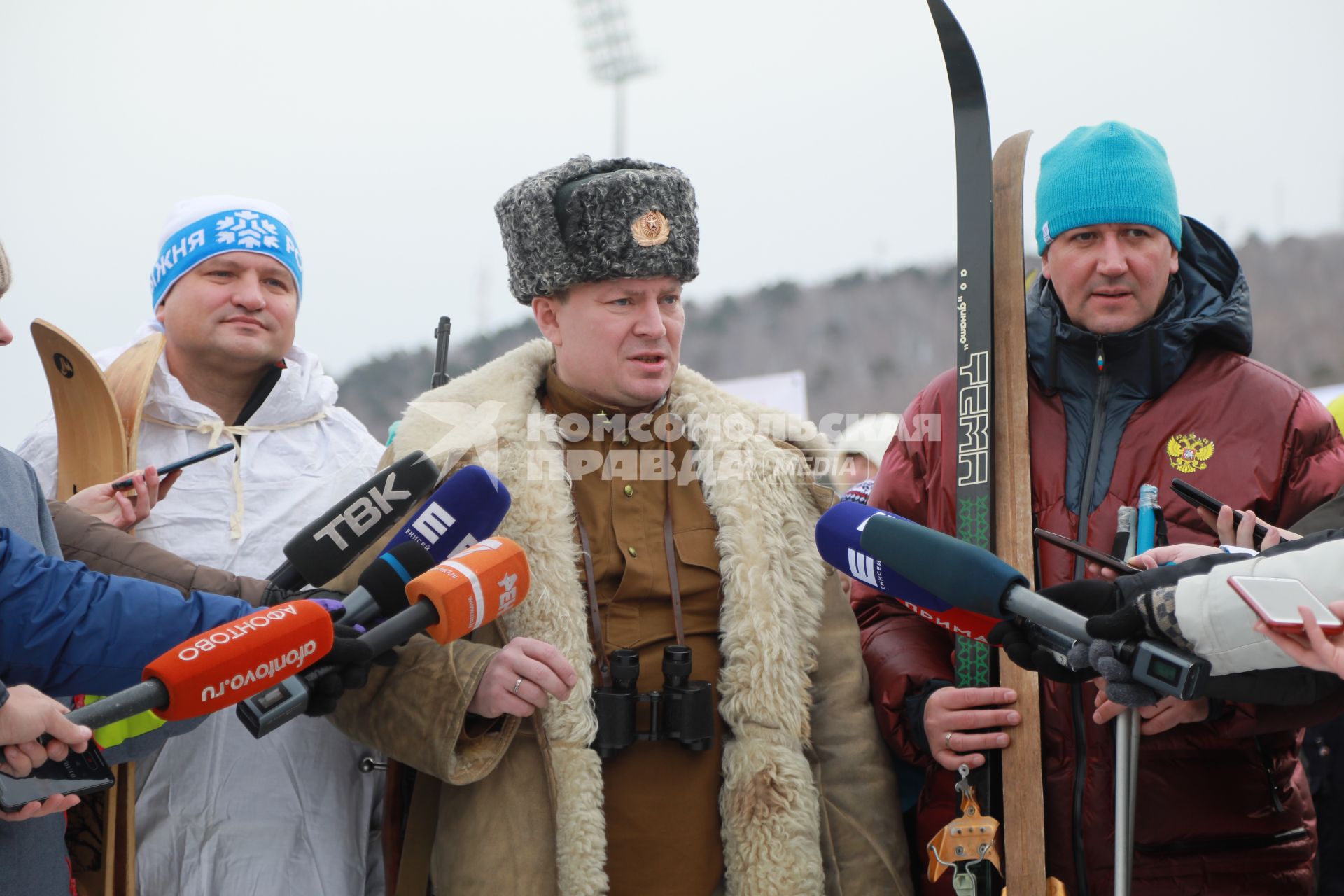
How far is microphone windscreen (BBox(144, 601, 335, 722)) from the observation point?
1.64 meters

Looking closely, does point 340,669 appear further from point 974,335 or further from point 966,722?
point 974,335

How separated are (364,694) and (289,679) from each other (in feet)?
2.07

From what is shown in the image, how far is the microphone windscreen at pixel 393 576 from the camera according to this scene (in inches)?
78.9

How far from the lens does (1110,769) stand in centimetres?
233

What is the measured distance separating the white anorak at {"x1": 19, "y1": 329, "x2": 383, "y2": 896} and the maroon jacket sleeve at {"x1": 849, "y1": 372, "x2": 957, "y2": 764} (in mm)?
1149

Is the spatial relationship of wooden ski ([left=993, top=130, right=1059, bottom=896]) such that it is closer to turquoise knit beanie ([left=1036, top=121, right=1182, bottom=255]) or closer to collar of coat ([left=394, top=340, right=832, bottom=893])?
turquoise knit beanie ([left=1036, top=121, right=1182, bottom=255])

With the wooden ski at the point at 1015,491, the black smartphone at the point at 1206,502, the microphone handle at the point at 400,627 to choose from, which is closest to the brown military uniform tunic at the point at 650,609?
the wooden ski at the point at 1015,491

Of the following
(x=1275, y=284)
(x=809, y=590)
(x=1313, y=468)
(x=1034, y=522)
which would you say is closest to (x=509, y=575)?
(x=809, y=590)

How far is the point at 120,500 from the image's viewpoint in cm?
253

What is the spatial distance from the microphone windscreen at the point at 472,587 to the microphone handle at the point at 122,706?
41 centimetres

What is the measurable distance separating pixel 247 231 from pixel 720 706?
1.61 meters

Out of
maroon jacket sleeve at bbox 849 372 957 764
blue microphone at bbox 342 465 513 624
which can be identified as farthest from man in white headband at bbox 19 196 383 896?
maroon jacket sleeve at bbox 849 372 957 764

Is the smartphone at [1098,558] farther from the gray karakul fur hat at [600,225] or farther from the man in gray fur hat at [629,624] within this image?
the gray karakul fur hat at [600,225]

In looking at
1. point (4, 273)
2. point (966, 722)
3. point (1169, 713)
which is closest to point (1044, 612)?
point (1169, 713)
